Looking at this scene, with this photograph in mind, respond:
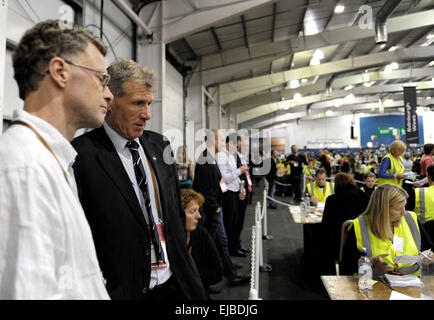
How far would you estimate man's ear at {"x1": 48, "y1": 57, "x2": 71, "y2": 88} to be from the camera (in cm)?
67

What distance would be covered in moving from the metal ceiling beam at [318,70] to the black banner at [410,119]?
2.56 metres

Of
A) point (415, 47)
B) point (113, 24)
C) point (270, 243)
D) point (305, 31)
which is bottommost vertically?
point (270, 243)

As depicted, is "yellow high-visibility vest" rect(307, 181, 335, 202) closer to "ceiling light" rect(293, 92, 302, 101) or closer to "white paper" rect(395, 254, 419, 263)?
"white paper" rect(395, 254, 419, 263)

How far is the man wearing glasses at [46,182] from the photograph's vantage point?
486 millimetres

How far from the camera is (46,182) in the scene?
518 mm

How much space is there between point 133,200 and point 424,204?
3.14 metres

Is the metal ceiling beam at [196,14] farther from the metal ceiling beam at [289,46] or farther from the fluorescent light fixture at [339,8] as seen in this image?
the metal ceiling beam at [289,46]

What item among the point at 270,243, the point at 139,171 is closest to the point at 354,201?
the point at 270,243

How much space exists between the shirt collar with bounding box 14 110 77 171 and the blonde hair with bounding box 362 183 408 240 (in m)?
2.11

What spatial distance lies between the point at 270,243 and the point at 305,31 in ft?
17.8

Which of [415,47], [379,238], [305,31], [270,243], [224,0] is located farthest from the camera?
[415,47]

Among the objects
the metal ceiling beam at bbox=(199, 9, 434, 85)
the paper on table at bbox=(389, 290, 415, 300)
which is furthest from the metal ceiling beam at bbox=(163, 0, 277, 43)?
the paper on table at bbox=(389, 290, 415, 300)

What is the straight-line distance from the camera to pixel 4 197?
49 centimetres

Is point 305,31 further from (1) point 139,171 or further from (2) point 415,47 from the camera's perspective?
(1) point 139,171
